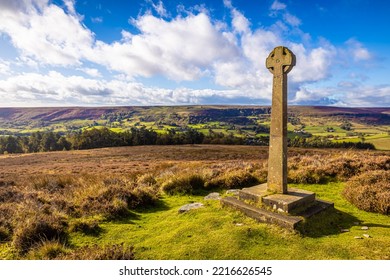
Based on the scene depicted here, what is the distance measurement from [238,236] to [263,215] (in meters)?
1.18

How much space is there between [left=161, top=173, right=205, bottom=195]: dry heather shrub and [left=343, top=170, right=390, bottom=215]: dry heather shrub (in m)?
5.25

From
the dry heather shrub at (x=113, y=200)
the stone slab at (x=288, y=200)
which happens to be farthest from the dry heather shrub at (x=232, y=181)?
the stone slab at (x=288, y=200)

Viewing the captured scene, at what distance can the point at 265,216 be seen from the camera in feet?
20.2

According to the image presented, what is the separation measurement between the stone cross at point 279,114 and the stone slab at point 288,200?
1.01 feet

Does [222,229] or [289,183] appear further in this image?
[289,183]

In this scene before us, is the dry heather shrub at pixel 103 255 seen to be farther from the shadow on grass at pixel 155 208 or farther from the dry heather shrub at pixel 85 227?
the shadow on grass at pixel 155 208

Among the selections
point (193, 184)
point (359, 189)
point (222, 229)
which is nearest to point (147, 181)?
point (193, 184)

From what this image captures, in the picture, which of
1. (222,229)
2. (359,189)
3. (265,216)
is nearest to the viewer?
(222,229)

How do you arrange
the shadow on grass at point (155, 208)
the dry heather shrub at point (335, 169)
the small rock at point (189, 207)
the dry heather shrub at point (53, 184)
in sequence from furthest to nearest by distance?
the dry heather shrub at point (53, 184) → the dry heather shrub at point (335, 169) → the shadow on grass at point (155, 208) → the small rock at point (189, 207)

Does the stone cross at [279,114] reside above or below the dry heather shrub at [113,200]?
above

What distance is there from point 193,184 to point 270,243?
17.6 feet

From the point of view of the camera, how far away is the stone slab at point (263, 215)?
5668 mm
